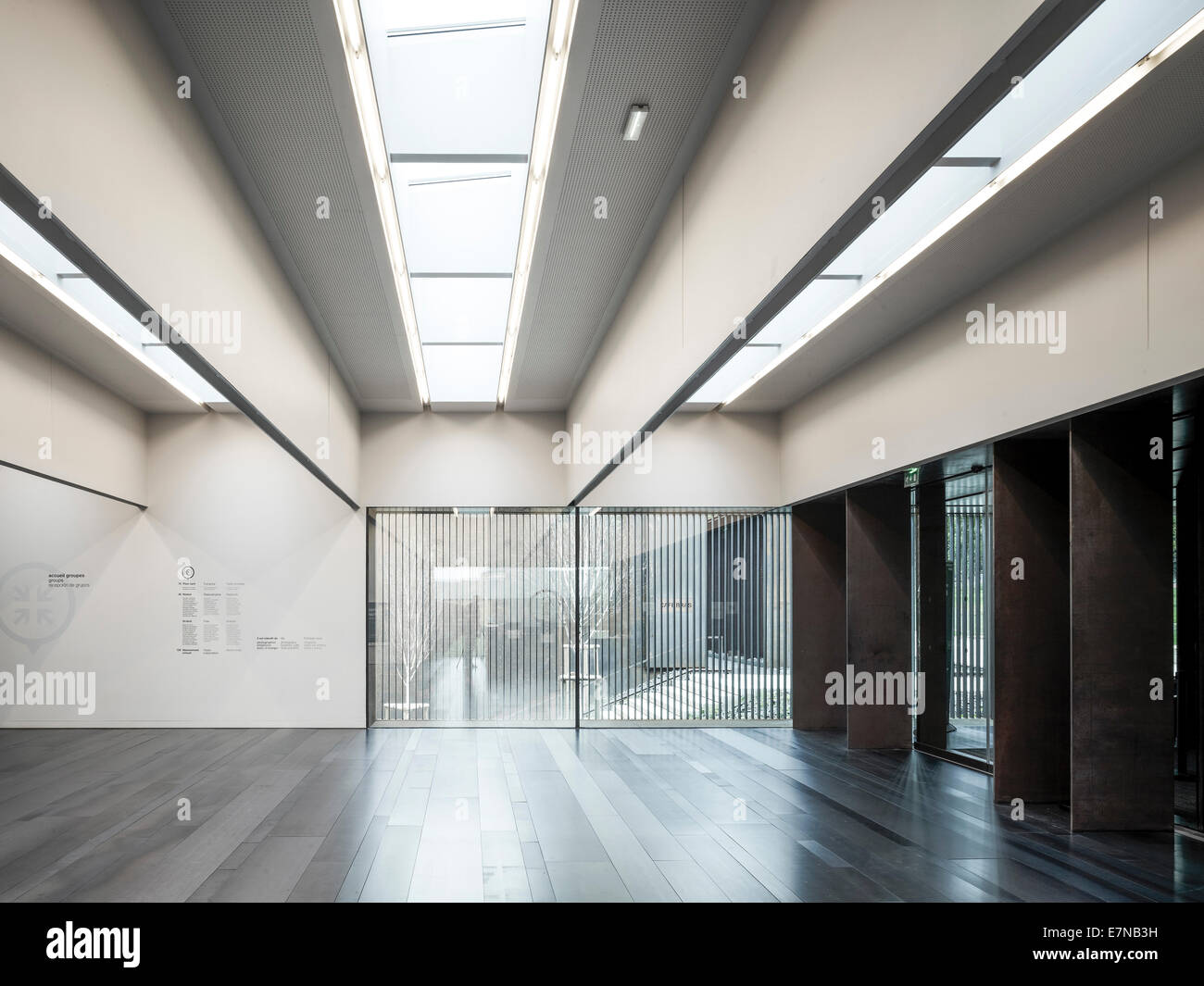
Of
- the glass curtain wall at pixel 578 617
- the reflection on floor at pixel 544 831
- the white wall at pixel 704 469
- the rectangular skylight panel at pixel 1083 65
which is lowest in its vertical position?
the reflection on floor at pixel 544 831

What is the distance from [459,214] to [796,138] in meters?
3.32

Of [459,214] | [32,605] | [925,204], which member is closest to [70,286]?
[459,214]

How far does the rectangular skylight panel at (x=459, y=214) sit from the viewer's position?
628 centimetres

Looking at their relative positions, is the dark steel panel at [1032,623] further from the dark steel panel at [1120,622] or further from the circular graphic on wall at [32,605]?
the circular graphic on wall at [32,605]

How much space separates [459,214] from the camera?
268 inches

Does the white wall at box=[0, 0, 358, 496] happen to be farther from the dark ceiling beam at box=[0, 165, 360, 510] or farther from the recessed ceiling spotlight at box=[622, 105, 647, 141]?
the recessed ceiling spotlight at box=[622, 105, 647, 141]

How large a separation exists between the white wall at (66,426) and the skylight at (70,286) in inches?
62.1

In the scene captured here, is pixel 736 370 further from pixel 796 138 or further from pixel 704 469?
pixel 796 138

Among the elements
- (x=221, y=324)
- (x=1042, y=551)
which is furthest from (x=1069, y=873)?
(x=221, y=324)

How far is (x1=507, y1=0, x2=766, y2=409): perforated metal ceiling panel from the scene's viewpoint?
14.6ft

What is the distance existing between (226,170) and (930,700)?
7925 millimetres

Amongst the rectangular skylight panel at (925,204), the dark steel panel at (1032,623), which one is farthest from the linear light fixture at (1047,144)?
the dark steel panel at (1032,623)

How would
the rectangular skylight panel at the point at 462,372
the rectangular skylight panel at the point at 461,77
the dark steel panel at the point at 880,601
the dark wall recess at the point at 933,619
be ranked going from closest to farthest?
the rectangular skylight panel at the point at 461,77 → the dark wall recess at the point at 933,619 → the dark steel panel at the point at 880,601 → the rectangular skylight panel at the point at 462,372
